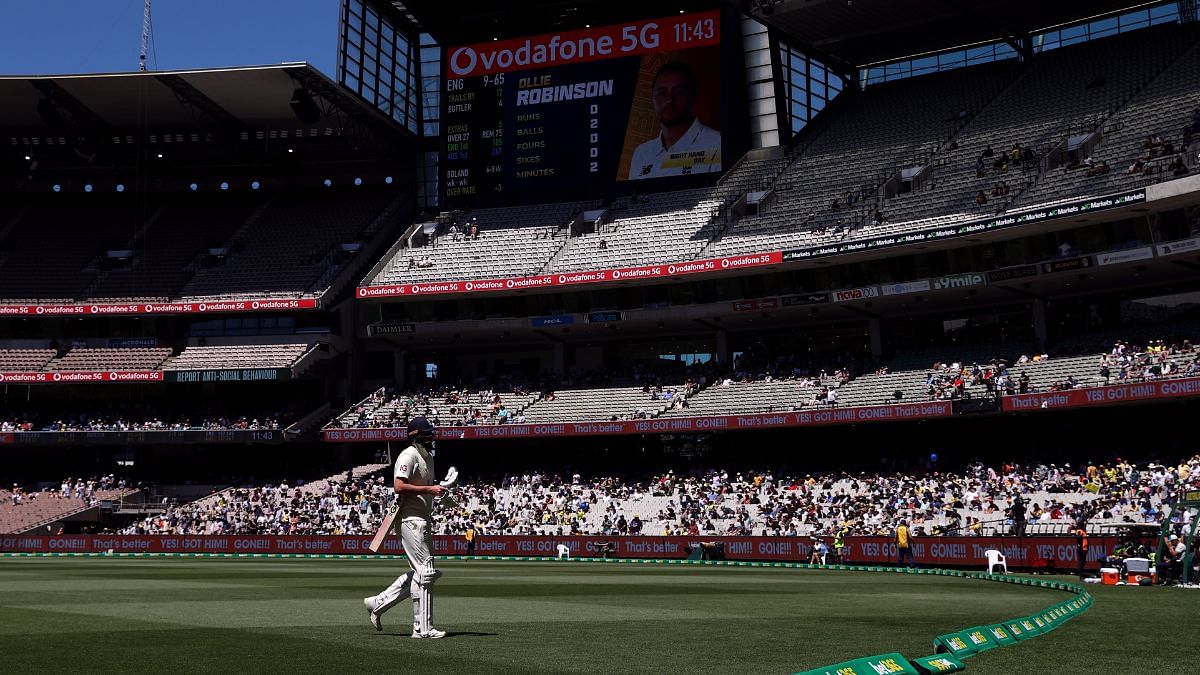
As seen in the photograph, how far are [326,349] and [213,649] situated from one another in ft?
208

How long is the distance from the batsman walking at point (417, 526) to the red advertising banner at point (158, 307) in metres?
61.0

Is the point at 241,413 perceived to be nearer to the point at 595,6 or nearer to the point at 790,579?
the point at 595,6

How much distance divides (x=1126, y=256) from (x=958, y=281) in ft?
25.2


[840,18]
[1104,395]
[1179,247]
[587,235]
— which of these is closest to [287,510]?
[587,235]

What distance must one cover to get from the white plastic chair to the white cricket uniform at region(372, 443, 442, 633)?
2579 cm

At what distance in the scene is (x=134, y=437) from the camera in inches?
2778

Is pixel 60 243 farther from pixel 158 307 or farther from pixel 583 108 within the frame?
pixel 583 108

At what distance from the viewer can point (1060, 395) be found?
49.2m

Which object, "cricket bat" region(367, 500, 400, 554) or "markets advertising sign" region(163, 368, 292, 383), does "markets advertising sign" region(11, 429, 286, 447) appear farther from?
"cricket bat" region(367, 500, 400, 554)

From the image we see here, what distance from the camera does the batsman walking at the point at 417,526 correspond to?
12297mm

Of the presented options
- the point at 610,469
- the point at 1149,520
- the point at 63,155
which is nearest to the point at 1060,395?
the point at 1149,520

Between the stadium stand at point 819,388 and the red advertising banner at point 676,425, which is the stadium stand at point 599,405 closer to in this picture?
the stadium stand at point 819,388

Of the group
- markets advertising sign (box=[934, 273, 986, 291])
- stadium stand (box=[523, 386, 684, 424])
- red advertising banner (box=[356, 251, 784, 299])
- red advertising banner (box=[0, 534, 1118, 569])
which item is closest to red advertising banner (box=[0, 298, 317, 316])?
red advertising banner (box=[356, 251, 784, 299])

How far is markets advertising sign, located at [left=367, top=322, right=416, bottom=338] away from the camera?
7056cm
